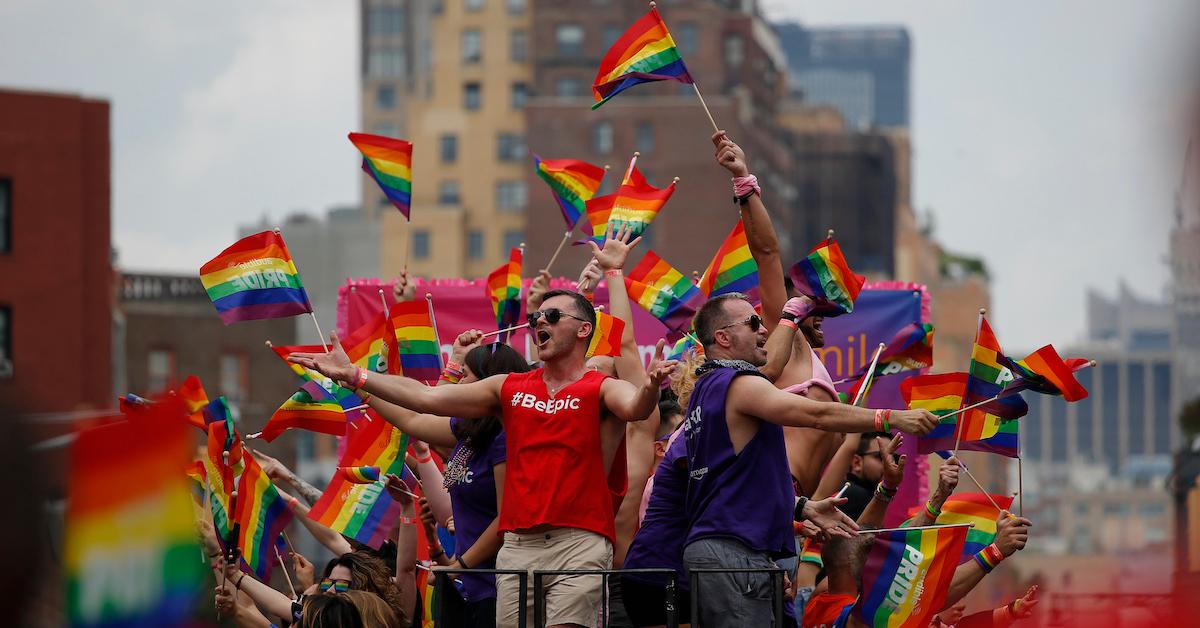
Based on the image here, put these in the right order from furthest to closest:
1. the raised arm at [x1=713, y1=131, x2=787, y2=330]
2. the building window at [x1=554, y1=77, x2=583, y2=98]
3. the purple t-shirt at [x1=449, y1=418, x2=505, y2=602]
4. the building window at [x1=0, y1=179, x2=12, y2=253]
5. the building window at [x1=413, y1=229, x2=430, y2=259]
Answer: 1. the building window at [x1=413, y1=229, x2=430, y2=259]
2. the building window at [x1=554, y1=77, x2=583, y2=98]
3. the building window at [x1=0, y1=179, x2=12, y2=253]
4. the raised arm at [x1=713, y1=131, x2=787, y2=330]
5. the purple t-shirt at [x1=449, y1=418, x2=505, y2=602]

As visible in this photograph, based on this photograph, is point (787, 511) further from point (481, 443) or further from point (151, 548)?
point (151, 548)

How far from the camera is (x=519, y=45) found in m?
99.6

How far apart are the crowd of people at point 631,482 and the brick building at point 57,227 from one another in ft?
120

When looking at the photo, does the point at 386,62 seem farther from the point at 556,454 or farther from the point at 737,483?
the point at 737,483

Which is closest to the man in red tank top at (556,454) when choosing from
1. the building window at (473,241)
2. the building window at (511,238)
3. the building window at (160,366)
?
the building window at (160,366)

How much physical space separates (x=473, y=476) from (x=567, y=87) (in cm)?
8536

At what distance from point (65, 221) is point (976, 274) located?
85746 mm

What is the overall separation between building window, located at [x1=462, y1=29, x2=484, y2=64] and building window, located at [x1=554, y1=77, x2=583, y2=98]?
8.34 meters

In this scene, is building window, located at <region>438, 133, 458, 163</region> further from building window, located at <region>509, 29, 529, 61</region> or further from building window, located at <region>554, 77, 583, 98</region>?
building window, located at <region>554, 77, 583, 98</region>

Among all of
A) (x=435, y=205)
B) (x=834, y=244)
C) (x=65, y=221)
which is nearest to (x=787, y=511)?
(x=834, y=244)

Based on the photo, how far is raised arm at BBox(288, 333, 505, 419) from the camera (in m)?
7.14

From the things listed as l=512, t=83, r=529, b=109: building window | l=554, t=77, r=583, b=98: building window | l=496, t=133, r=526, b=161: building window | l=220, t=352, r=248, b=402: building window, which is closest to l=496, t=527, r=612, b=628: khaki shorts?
l=220, t=352, r=248, b=402: building window

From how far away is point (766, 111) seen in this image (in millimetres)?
90938

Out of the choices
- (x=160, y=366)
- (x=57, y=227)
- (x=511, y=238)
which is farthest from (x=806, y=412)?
(x=511, y=238)
